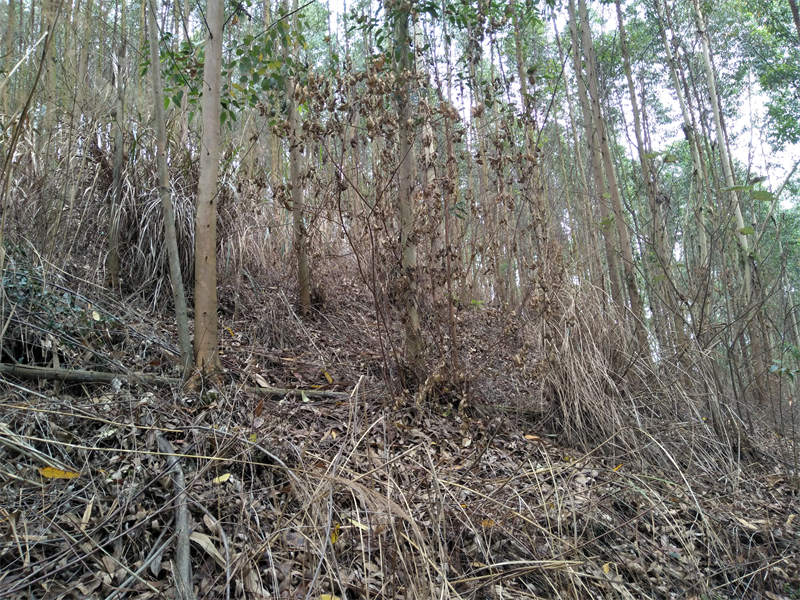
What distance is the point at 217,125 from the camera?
253 cm

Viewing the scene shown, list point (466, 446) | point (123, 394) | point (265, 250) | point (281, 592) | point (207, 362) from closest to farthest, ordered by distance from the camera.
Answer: point (281, 592) < point (123, 394) < point (207, 362) < point (466, 446) < point (265, 250)

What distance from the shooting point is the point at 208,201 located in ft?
8.23

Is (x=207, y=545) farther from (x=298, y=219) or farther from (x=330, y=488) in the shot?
(x=298, y=219)

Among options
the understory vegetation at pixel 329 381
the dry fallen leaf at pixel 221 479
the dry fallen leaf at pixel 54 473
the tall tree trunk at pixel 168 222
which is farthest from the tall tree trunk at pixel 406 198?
the dry fallen leaf at pixel 54 473

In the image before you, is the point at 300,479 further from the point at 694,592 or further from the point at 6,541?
the point at 694,592

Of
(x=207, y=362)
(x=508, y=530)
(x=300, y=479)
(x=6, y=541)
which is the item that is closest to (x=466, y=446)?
(x=508, y=530)

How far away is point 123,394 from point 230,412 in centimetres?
48

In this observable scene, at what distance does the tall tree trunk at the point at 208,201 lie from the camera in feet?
8.12

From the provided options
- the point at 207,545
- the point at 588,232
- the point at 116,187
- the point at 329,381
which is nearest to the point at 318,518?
the point at 207,545

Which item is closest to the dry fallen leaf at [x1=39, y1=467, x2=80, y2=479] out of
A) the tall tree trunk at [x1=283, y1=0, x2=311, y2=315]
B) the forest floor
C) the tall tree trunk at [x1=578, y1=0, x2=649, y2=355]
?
the forest floor

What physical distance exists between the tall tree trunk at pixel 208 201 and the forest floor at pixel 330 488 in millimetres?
285

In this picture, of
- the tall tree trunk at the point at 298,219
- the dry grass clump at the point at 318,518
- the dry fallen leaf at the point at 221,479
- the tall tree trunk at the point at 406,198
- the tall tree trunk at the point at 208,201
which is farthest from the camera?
the tall tree trunk at the point at 298,219

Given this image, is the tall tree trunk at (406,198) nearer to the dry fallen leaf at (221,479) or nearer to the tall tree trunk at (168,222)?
the tall tree trunk at (168,222)

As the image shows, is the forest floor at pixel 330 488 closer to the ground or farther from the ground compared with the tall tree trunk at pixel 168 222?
closer to the ground
